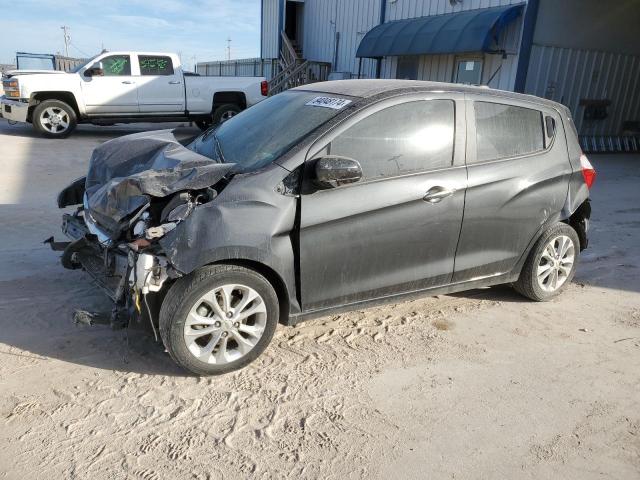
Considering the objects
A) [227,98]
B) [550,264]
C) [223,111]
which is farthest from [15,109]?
[550,264]

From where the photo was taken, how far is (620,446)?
293 centimetres

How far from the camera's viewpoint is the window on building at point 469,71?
46.0 feet

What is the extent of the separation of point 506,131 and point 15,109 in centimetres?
1188

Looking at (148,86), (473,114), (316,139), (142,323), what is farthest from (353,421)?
(148,86)

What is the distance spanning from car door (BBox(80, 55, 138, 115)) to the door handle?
11.3 meters

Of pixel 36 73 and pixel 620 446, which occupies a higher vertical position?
pixel 36 73

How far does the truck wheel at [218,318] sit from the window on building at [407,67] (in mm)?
13952

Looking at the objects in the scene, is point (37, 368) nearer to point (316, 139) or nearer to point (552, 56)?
point (316, 139)

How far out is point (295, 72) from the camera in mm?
20219

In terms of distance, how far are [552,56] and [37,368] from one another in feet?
45.3

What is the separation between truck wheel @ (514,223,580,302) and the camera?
454 centimetres

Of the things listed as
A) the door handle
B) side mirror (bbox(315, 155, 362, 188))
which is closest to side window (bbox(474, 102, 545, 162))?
the door handle

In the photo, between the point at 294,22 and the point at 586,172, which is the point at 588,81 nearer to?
the point at 586,172

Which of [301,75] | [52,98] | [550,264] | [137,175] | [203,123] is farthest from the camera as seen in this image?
[301,75]
